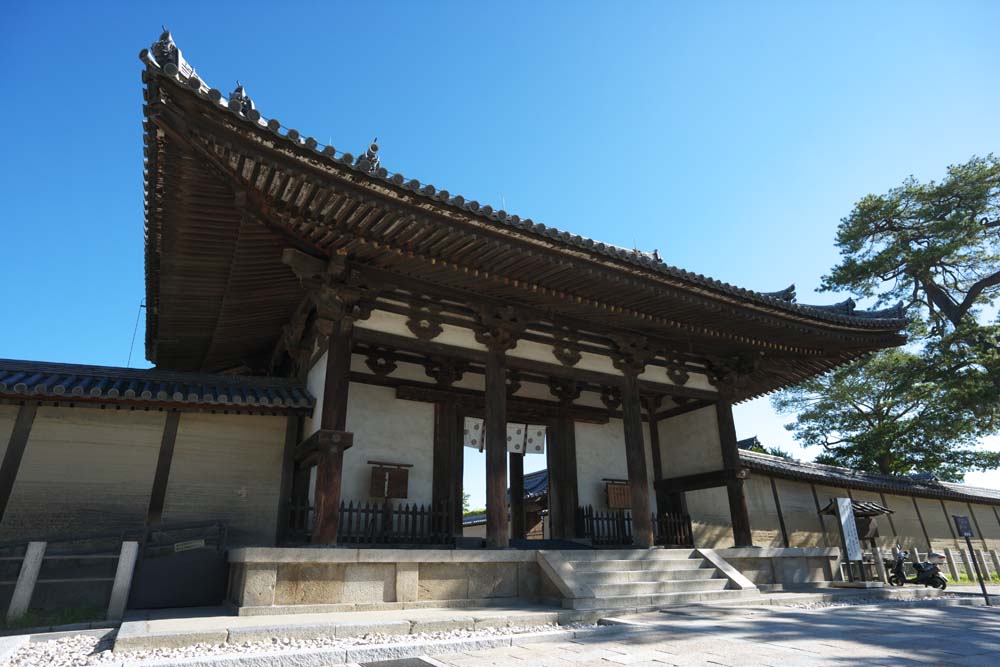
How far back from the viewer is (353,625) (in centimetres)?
538

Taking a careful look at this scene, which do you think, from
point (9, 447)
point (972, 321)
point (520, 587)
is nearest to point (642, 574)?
point (520, 587)

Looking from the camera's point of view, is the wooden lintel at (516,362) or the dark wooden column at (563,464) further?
the dark wooden column at (563,464)

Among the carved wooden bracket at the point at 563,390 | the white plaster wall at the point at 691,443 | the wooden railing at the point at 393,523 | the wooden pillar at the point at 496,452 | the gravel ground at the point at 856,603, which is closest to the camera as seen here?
the gravel ground at the point at 856,603

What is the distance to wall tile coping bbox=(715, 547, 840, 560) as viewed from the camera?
9.55 meters

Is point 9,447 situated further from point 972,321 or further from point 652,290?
point 972,321

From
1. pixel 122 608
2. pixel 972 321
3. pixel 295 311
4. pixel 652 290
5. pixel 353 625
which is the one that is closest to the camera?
pixel 353 625

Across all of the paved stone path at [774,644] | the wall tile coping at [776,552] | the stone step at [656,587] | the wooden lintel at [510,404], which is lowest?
the paved stone path at [774,644]

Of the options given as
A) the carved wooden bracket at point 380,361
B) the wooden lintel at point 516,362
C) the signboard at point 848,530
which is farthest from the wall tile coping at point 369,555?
the signboard at point 848,530

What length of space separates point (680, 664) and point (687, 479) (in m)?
8.17

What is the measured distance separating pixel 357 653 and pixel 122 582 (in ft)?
12.1

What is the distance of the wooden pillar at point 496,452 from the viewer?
814cm

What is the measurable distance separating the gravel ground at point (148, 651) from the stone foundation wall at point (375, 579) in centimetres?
113

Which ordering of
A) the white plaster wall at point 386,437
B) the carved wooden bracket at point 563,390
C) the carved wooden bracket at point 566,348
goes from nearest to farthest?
the white plaster wall at point 386,437 → the carved wooden bracket at point 566,348 → the carved wooden bracket at point 563,390

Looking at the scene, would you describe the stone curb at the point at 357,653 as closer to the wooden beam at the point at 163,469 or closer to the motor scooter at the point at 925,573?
the wooden beam at the point at 163,469
